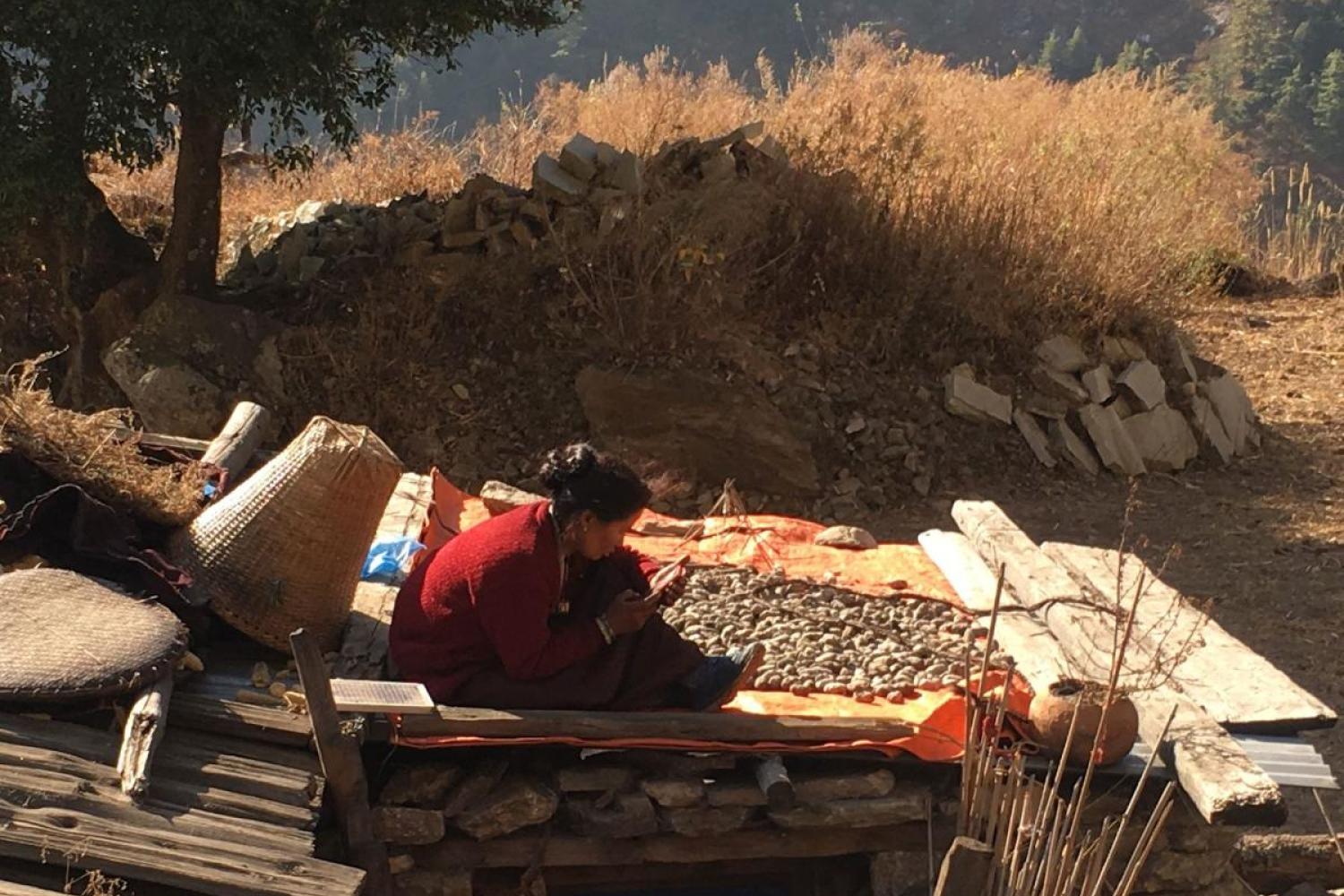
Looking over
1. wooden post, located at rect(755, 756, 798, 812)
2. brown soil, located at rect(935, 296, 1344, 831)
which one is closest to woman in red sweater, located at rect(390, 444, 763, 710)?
wooden post, located at rect(755, 756, 798, 812)

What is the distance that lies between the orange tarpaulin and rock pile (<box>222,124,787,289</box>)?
302cm

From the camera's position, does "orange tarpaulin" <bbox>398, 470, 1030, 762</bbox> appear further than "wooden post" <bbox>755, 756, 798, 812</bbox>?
Yes

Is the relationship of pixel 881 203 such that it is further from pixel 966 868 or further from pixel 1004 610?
pixel 966 868

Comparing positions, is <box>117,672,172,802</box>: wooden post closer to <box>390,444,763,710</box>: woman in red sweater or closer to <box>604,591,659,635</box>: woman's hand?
<box>390,444,763,710</box>: woman in red sweater

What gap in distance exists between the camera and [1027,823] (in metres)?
3.31

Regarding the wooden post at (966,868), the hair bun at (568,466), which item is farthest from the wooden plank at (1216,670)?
the hair bun at (568,466)

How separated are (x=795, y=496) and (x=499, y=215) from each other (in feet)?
8.23

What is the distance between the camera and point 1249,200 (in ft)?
42.0

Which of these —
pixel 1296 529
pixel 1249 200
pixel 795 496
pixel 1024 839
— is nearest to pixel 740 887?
pixel 1024 839

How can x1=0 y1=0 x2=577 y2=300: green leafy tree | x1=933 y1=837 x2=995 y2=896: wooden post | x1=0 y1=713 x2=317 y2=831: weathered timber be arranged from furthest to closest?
x1=0 y1=0 x2=577 y2=300: green leafy tree
x1=0 y1=713 x2=317 y2=831: weathered timber
x1=933 y1=837 x2=995 y2=896: wooden post

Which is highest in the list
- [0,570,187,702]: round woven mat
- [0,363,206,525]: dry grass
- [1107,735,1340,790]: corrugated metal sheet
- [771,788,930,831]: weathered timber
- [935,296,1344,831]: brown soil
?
[0,363,206,525]: dry grass

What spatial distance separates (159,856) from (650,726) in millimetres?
1196

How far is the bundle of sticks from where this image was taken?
2896 millimetres

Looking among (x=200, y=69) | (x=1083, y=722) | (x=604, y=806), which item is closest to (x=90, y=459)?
(x=604, y=806)
